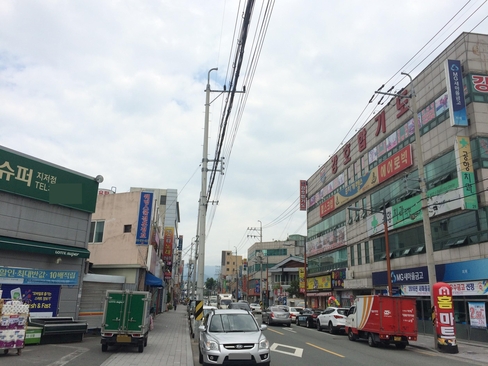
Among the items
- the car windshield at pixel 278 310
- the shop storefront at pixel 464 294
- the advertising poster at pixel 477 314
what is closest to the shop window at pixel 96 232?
the car windshield at pixel 278 310

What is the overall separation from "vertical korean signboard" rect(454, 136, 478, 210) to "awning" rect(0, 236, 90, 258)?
20410 millimetres

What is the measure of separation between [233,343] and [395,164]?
82.9 feet

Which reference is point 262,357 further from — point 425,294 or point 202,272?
point 425,294

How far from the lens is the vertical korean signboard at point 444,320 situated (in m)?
16.8

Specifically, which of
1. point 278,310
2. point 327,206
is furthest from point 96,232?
point 327,206

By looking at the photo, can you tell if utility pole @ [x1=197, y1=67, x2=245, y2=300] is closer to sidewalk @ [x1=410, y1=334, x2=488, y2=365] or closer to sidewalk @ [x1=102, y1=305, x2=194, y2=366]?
sidewalk @ [x1=102, y1=305, x2=194, y2=366]

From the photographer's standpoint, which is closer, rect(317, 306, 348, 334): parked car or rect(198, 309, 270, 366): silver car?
rect(198, 309, 270, 366): silver car

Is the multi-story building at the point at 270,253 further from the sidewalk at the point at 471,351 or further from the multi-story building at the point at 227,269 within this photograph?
the sidewalk at the point at 471,351

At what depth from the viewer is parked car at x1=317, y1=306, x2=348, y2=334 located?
79.8ft

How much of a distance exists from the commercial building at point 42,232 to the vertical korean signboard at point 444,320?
15931 mm

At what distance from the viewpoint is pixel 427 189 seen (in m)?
26.9

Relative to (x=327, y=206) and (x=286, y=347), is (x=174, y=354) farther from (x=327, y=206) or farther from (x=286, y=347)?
(x=327, y=206)

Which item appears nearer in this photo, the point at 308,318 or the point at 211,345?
the point at 211,345

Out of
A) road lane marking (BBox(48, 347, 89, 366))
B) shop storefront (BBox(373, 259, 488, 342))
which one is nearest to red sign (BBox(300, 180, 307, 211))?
shop storefront (BBox(373, 259, 488, 342))
